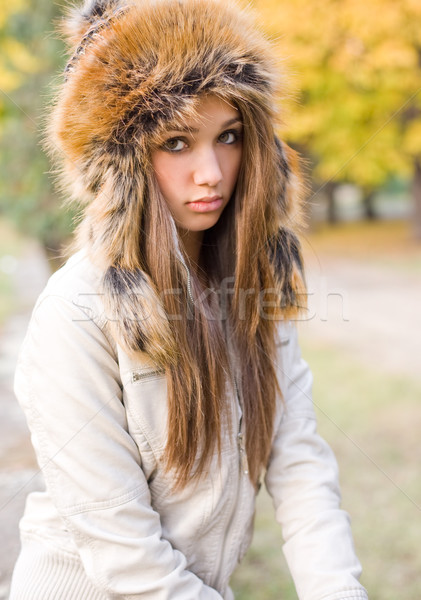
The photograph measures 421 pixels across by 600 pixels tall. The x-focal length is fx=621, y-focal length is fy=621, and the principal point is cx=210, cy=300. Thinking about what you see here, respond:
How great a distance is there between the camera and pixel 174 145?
1.49 meters

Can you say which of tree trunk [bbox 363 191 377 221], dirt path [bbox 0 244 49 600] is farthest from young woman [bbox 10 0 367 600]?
tree trunk [bbox 363 191 377 221]

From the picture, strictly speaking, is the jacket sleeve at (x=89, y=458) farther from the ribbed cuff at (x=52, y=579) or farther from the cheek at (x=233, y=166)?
the cheek at (x=233, y=166)

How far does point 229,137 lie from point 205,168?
0.14 meters

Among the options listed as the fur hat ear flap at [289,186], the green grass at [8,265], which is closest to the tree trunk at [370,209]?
the green grass at [8,265]

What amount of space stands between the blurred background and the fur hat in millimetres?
238

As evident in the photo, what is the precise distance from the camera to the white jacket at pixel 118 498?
4.43ft

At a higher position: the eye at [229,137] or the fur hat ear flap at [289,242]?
the eye at [229,137]

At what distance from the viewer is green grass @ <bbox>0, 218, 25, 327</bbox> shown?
8.04 metres

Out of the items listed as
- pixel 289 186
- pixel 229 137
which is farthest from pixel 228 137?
pixel 289 186

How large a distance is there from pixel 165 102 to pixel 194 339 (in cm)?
57

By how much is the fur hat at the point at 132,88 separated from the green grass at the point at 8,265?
451 cm

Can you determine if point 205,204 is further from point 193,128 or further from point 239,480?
point 239,480

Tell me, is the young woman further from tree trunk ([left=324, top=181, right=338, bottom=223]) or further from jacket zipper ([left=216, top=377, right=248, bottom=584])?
tree trunk ([left=324, top=181, right=338, bottom=223])

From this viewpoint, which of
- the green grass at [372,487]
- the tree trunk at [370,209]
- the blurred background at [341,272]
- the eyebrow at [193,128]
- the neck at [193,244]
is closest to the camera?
the eyebrow at [193,128]
